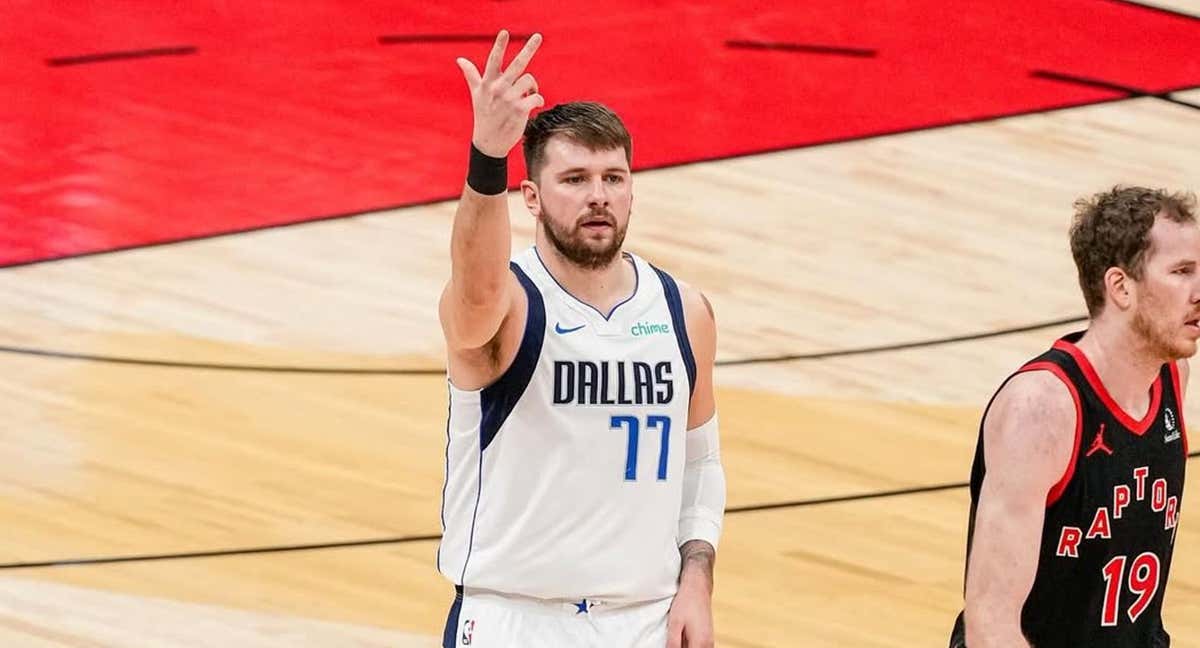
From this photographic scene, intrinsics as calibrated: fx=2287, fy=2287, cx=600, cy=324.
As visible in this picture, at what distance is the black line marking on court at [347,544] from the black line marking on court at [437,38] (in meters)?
4.66

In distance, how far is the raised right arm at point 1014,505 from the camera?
4.51 meters

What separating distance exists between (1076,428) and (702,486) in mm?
1039

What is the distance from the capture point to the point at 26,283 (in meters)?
9.70

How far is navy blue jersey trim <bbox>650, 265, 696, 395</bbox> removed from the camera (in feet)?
16.9

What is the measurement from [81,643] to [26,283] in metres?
2.98

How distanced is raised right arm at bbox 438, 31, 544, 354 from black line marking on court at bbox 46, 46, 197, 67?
7.81 m

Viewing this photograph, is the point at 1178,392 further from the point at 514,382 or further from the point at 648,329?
the point at 514,382

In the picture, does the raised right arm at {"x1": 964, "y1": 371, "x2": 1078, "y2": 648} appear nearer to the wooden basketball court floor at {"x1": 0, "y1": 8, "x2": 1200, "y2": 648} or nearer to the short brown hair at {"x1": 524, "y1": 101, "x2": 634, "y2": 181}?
the short brown hair at {"x1": 524, "y1": 101, "x2": 634, "y2": 181}

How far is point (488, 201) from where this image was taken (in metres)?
4.55

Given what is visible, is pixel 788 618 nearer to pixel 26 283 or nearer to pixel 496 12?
pixel 26 283

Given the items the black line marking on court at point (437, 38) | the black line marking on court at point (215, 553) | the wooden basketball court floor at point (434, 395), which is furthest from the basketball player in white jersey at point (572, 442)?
the black line marking on court at point (437, 38)

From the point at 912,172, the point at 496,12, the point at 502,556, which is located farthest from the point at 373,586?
the point at 496,12

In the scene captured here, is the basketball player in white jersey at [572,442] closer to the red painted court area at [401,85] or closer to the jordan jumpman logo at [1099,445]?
the jordan jumpman logo at [1099,445]

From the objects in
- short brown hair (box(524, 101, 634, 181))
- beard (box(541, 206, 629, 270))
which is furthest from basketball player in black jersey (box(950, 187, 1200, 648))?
short brown hair (box(524, 101, 634, 181))
